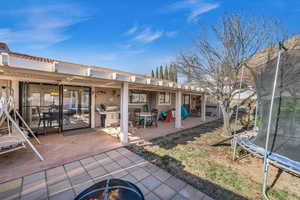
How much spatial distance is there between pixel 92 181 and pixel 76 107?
4.54 meters

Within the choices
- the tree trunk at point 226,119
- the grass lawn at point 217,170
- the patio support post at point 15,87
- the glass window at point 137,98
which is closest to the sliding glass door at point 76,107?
the patio support post at point 15,87

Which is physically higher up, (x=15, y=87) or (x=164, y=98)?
(x=15, y=87)

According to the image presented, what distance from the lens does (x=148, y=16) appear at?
22.9 feet

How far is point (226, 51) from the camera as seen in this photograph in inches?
196

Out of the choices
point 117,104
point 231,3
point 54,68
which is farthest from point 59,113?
point 231,3

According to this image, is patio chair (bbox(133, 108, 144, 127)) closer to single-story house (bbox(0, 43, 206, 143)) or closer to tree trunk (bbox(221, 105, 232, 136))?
single-story house (bbox(0, 43, 206, 143))

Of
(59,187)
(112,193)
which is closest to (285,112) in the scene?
(112,193)

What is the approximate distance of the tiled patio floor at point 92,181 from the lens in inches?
82.0

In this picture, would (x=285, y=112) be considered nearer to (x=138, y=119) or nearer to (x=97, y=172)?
(x=97, y=172)

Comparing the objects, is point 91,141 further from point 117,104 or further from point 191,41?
point 191,41

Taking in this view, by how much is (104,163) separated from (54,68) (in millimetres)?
2532

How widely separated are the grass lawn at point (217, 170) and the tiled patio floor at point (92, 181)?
32cm

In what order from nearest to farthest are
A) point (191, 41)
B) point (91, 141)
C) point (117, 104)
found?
point (91, 141) < point (191, 41) < point (117, 104)

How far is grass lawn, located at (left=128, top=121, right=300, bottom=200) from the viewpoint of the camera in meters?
2.33
